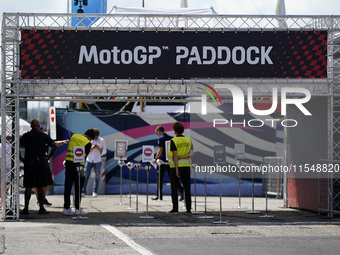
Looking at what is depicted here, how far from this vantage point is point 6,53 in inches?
580

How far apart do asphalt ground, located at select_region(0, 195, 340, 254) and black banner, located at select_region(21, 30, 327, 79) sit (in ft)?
9.87

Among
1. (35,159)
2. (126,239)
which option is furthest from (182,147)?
(126,239)

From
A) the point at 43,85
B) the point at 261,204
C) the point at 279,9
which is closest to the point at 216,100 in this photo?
the point at 43,85

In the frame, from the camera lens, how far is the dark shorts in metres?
15.7

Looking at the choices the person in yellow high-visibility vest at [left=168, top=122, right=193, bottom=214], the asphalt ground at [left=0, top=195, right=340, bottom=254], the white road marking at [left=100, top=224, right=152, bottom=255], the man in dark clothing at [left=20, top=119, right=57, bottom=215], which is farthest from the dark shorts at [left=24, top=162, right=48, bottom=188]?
the white road marking at [left=100, top=224, right=152, bottom=255]

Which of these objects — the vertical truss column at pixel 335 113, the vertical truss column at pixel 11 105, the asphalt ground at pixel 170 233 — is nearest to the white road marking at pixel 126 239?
the asphalt ground at pixel 170 233

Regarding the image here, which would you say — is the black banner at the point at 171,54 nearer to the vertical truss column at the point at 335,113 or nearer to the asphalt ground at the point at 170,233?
the vertical truss column at the point at 335,113

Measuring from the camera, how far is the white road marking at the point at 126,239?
378 inches

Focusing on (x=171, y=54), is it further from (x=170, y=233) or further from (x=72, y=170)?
(x=170, y=233)

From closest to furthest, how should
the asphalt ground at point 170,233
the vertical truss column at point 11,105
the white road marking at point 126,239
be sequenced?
the white road marking at point 126,239 < the asphalt ground at point 170,233 < the vertical truss column at point 11,105

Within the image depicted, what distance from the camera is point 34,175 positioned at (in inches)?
621

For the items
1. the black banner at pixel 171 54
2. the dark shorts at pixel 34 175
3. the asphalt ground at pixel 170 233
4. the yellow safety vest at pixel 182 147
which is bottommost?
the asphalt ground at pixel 170 233

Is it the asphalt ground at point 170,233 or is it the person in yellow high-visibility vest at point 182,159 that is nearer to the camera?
the asphalt ground at point 170,233

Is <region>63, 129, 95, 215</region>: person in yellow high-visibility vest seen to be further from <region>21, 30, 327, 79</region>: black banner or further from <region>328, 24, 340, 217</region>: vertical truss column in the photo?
<region>328, 24, 340, 217</region>: vertical truss column
